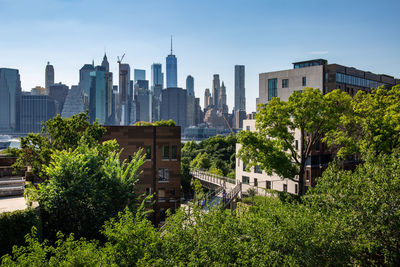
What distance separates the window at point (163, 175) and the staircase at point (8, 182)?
14837 mm

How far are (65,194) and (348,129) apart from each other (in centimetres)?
2856

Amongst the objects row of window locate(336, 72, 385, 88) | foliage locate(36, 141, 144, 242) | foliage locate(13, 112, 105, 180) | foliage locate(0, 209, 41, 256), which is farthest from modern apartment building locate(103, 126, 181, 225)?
row of window locate(336, 72, 385, 88)

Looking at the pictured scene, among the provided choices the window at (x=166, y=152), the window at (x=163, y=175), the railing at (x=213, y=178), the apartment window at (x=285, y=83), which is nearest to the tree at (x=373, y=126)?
the window at (x=166, y=152)

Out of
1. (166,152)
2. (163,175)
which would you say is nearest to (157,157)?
(166,152)

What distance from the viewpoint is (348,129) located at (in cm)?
3497

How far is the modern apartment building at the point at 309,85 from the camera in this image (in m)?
52.8

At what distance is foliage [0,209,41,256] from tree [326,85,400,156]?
23515 mm

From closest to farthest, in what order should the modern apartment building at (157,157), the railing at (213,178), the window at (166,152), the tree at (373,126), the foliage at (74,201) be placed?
the foliage at (74,201) < the tree at (373,126) < the modern apartment building at (157,157) < the window at (166,152) < the railing at (213,178)

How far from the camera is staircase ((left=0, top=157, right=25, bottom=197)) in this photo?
22.2 m

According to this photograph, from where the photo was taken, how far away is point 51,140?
90.4 ft

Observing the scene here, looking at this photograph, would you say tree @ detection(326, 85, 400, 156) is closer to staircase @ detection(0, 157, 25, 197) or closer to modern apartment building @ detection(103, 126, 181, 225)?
modern apartment building @ detection(103, 126, 181, 225)

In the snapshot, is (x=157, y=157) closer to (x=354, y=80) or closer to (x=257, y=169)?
(x=257, y=169)

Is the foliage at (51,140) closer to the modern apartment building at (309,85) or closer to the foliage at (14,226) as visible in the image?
the foliage at (14,226)

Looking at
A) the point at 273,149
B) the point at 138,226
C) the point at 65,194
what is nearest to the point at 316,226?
the point at 138,226
